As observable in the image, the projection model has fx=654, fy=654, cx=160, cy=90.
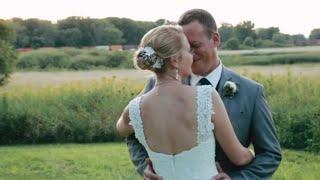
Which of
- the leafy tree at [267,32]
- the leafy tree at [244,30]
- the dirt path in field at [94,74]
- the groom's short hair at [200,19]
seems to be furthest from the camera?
the dirt path in field at [94,74]

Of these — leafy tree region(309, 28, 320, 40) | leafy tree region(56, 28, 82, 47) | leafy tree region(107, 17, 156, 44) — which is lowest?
leafy tree region(56, 28, 82, 47)

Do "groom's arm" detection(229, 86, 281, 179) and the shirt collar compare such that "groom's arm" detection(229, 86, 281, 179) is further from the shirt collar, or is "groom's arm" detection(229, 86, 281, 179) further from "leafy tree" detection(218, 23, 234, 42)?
"leafy tree" detection(218, 23, 234, 42)

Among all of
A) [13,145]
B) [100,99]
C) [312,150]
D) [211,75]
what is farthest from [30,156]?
[211,75]

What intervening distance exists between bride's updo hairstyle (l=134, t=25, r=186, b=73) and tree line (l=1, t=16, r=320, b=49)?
11.8 metres

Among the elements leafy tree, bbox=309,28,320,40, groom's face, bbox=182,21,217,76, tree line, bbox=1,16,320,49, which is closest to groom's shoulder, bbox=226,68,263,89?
groom's face, bbox=182,21,217,76

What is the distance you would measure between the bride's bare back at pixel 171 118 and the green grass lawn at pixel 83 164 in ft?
21.0

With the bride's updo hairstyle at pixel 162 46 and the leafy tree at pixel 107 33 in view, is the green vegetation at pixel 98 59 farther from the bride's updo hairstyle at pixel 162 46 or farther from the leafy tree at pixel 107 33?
the bride's updo hairstyle at pixel 162 46

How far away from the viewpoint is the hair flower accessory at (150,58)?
2443 millimetres

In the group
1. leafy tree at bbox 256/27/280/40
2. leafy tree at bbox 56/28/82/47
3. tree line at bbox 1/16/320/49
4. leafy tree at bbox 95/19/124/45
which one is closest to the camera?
tree line at bbox 1/16/320/49

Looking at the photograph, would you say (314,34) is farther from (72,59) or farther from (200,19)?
(200,19)

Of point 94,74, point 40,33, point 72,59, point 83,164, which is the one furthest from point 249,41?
point 83,164

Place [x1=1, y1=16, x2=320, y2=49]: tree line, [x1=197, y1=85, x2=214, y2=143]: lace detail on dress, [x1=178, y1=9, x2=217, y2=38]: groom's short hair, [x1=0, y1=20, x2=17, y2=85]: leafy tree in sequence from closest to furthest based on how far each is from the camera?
[x1=197, y1=85, x2=214, y2=143]: lace detail on dress, [x1=178, y1=9, x2=217, y2=38]: groom's short hair, [x1=0, y1=20, x2=17, y2=85]: leafy tree, [x1=1, y1=16, x2=320, y2=49]: tree line

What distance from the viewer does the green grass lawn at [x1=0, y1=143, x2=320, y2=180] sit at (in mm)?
9359

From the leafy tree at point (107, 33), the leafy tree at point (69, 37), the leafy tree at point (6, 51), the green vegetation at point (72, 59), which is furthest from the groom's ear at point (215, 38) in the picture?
the leafy tree at point (69, 37)
